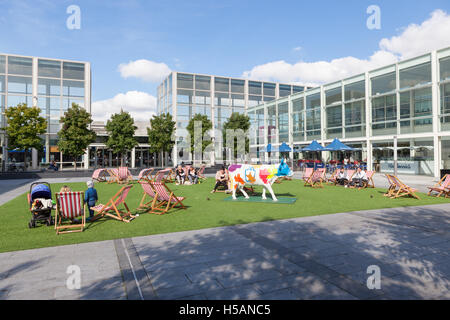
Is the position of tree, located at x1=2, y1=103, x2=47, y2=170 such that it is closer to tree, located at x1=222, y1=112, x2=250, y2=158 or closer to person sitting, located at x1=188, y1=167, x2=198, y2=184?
person sitting, located at x1=188, y1=167, x2=198, y2=184

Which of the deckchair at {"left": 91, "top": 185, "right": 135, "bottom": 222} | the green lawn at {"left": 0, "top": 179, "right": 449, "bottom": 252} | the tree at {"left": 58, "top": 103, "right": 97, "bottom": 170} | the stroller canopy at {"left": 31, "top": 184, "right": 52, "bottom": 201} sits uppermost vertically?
the tree at {"left": 58, "top": 103, "right": 97, "bottom": 170}

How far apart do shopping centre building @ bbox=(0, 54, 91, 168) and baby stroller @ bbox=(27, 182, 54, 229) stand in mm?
36610

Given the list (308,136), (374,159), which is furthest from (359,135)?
(308,136)

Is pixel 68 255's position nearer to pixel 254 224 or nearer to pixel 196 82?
pixel 254 224

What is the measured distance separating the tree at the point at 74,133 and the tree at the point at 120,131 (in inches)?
149

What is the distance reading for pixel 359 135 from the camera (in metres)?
30.2

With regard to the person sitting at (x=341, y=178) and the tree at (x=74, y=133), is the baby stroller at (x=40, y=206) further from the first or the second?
the tree at (x=74, y=133)

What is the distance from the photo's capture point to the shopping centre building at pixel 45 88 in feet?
133

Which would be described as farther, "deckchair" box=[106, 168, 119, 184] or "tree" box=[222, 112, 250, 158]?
"tree" box=[222, 112, 250, 158]

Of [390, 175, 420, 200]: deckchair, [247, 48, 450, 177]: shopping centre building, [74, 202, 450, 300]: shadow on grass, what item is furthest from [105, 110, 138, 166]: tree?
[74, 202, 450, 300]: shadow on grass

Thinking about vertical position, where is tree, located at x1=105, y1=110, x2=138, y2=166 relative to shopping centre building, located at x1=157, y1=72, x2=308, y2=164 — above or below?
below

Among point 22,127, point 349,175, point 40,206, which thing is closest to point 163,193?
point 40,206

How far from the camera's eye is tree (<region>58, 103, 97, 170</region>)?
102 feet
